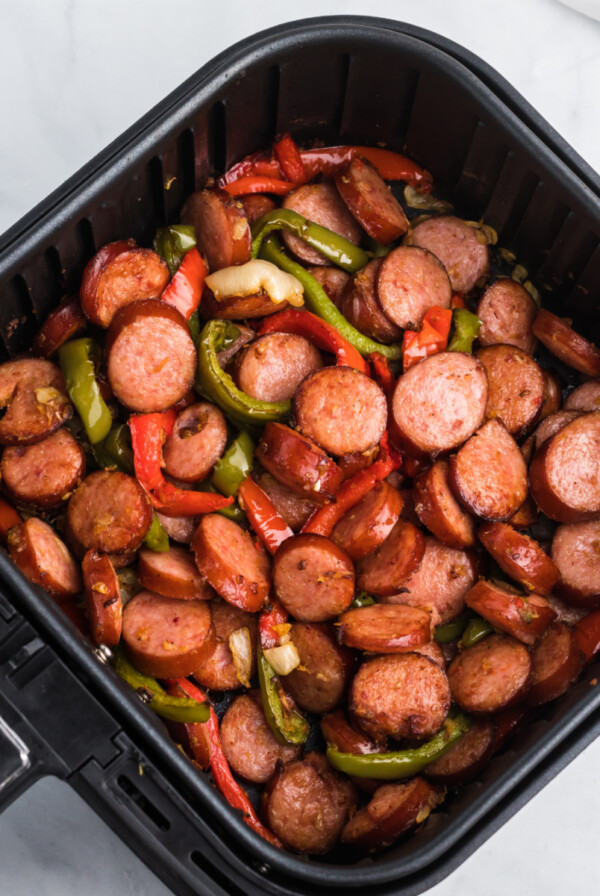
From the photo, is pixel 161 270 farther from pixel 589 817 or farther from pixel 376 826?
pixel 589 817

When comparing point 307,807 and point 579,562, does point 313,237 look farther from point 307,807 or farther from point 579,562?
point 307,807

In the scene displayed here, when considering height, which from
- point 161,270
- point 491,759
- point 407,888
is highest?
point 161,270

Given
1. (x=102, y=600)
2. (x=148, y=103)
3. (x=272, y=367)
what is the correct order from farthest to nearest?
1. (x=148, y=103)
2. (x=272, y=367)
3. (x=102, y=600)

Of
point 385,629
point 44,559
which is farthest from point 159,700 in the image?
point 385,629

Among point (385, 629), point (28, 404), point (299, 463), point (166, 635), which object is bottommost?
point (385, 629)

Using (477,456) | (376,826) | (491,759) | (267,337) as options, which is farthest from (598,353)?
(376,826)

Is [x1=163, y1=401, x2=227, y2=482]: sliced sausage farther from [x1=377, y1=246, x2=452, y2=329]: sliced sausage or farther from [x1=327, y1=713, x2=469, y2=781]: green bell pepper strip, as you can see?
[x1=327, y1=713, x2=469, y2=781]: green bell pepper strip
